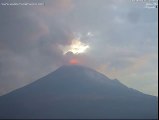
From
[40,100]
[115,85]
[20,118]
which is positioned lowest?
[20,118]

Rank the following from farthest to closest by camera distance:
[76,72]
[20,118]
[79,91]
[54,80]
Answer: [76,72], [54,80], [79,91], [20,118]

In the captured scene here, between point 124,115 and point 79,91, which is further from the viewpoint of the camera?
point 79,91

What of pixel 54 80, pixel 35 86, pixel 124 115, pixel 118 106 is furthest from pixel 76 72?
pixel 124 115

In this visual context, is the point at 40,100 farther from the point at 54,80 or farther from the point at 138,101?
the point at 138,101

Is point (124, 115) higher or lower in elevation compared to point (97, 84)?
lower

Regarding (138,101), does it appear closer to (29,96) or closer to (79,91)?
(79,91)

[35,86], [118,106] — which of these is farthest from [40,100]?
[118,106]

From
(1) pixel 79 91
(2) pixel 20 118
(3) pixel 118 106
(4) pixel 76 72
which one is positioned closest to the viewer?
(2) pixel 20 118
